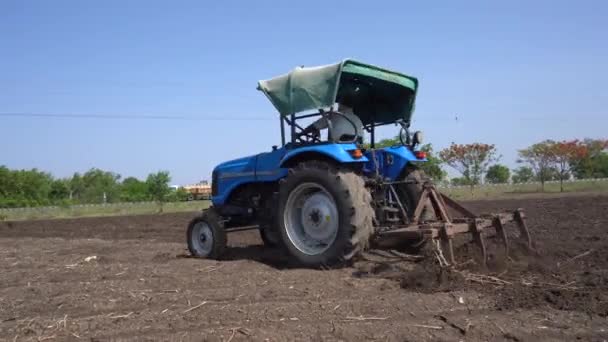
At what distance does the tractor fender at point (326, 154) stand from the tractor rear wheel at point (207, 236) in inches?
62.6

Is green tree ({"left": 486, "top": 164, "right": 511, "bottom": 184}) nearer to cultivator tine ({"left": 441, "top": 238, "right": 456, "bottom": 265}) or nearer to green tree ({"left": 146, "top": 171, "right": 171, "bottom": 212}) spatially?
green tree ({"left": 146, "top": 171, "right": 171, "bottom": 212})

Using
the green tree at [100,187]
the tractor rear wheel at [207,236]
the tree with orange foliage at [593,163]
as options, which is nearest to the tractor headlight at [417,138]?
the tractor rear wheel at [207,236]

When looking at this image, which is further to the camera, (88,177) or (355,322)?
(88,177)

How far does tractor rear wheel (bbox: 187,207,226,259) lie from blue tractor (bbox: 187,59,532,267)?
15 mm

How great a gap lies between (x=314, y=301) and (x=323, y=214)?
2128mm

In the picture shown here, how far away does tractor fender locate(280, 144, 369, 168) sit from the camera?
21.1ft

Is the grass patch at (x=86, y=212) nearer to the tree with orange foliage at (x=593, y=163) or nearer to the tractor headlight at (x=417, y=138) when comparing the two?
the tractor headlight at (x=417, y=138)

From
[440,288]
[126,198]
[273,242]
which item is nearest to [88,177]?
[126,198]

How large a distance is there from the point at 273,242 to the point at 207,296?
4.05 metres

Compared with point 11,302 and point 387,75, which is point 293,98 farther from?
point 11,302

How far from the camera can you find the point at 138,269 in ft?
22.1

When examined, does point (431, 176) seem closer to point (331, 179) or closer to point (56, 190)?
point (331, 179)

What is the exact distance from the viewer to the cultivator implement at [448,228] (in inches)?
221

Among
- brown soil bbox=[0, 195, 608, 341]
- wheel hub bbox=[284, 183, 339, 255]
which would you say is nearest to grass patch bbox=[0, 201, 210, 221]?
wheel hub bbox=[284, 183, 339, 255]
